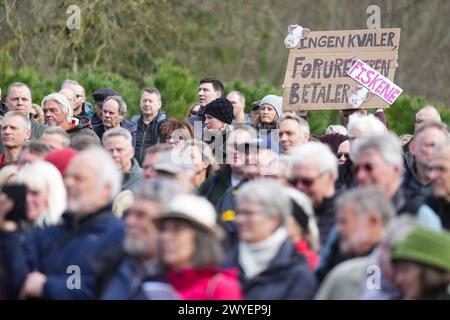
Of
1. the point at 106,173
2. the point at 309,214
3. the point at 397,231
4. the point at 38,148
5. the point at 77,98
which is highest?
A: the point at 77,98

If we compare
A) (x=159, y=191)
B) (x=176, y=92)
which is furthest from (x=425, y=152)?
(x=176, y=92)

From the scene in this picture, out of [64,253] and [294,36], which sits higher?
[294,36]

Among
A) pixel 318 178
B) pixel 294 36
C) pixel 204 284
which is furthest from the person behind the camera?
pixel 294 36

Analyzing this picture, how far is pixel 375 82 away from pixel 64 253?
20.9 ft

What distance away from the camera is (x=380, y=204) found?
7809mm

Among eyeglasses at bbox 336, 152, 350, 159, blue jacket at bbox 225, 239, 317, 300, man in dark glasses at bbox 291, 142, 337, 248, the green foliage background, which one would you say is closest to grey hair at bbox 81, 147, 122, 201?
blue jacket at bbox 225, 239, 317, 300

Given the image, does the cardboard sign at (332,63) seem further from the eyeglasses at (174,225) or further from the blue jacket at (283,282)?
the eyeglasses at (174,225)

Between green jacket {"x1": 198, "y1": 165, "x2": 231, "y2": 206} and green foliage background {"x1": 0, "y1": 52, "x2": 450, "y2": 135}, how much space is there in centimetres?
826

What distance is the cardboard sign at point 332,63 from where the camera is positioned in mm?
14641

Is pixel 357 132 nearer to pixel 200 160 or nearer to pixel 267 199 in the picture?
pixel 200 160

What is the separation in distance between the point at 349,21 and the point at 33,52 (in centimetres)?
1008

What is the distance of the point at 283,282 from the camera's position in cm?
795

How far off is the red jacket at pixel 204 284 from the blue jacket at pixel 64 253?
2.83 ft

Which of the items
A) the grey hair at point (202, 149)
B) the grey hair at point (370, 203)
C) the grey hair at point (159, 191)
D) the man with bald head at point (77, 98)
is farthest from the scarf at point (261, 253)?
the man with bald head at point (77, 98)
